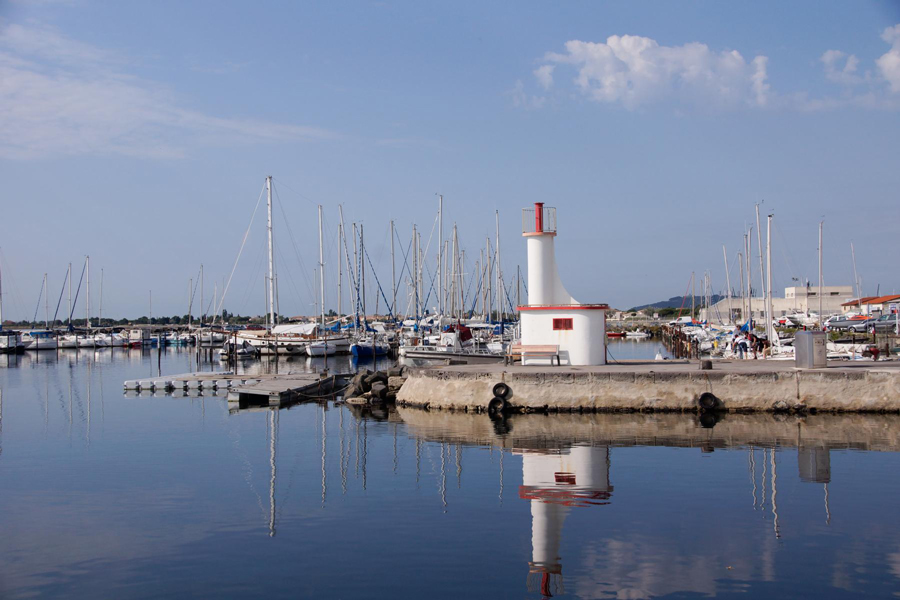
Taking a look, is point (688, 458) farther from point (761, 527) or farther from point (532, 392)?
point (532, 392)

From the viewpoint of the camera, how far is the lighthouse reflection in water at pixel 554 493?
36.2 feet

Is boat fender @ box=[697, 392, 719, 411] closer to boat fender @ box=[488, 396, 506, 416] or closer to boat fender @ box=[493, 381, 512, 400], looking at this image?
boat fender @ box=[493, 381, 512, 400]

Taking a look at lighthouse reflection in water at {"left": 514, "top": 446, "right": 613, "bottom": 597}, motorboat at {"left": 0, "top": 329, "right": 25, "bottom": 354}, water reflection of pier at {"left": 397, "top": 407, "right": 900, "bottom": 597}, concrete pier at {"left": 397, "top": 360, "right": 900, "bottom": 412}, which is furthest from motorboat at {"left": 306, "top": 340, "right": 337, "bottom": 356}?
lighthouse reflection in water at {"left": 514, "top": 446, "right": 613, "bottom": 597}

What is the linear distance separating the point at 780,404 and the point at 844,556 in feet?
46.0

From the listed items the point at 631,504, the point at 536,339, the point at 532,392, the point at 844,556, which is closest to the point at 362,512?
the point at 631,504

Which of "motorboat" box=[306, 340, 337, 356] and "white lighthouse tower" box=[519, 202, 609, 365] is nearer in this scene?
"white lighthouse tower" box=[519, 202, 609, 365]

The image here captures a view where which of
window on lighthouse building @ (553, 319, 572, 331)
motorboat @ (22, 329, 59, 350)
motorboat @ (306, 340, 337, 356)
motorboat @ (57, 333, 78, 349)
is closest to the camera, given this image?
window on lighthouse building @ (553, 319, 572, 331)

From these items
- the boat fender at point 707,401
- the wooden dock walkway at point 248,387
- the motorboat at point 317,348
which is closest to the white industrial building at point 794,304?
the motorboat at point 317,348

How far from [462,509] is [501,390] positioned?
1126 cm

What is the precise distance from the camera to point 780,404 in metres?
24.6

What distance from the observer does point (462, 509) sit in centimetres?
1445

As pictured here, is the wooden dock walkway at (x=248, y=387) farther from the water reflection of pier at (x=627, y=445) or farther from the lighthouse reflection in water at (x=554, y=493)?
the lighthouse reflection in water at (x=554, y=493)

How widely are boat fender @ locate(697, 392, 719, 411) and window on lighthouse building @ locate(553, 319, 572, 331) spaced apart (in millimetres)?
5434

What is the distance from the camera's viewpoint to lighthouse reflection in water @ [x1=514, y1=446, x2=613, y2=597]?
435 inches
